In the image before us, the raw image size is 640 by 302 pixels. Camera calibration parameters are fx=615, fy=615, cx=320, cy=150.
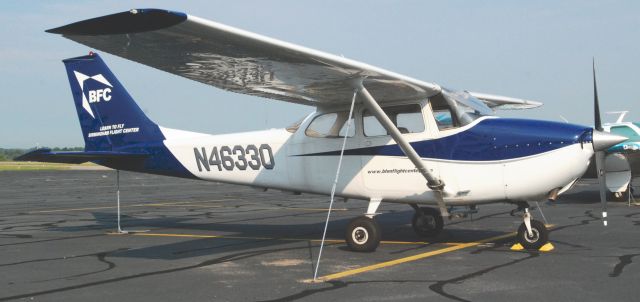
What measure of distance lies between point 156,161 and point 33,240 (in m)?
2.46

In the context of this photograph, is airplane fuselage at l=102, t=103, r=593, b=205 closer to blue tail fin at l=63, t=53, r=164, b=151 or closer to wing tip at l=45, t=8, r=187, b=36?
blue tail fin at l=63, t=53, r=164, b=151

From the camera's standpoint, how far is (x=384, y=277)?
6773 mm

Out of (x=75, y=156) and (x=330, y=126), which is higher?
(x=330, y=126)

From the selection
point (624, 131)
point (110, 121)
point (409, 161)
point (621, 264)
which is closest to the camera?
point (621, 264)

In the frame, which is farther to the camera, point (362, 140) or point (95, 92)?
point (95, 92)

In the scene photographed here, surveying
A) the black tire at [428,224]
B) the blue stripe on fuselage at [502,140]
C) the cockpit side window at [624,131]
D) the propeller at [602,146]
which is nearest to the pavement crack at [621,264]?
the propeller at [602,146]

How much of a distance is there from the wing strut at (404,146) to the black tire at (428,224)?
1.58 metres

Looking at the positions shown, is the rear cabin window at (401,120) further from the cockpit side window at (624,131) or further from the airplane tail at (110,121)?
the cockpit side window at (624,131)

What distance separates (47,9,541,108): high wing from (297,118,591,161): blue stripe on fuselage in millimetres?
758

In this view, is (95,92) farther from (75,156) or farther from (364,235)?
(364,235)

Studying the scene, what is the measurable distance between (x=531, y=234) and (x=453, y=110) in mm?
2050

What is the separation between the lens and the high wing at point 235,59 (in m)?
5.62

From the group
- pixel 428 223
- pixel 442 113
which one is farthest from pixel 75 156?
pixel 442 113

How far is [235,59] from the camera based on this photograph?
7254 mm
